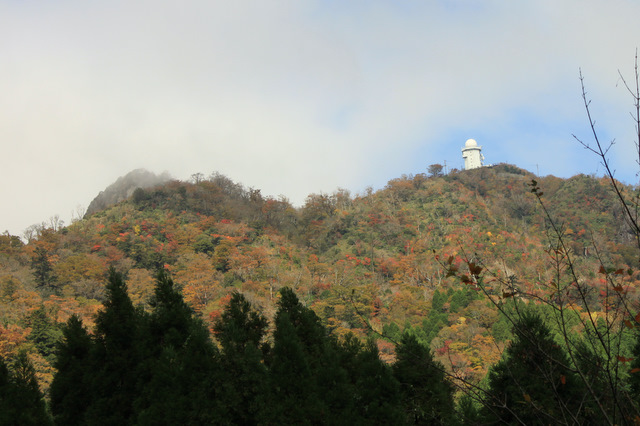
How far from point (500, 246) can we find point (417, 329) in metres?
18.5

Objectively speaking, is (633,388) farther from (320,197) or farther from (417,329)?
(320,197)

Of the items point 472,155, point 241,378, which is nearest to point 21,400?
point 241,378

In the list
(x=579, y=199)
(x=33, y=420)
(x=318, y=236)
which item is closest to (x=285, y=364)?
(x=33, y=420)

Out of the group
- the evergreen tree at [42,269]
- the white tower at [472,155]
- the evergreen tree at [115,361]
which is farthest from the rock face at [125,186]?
the evergreen tree at [115,361]

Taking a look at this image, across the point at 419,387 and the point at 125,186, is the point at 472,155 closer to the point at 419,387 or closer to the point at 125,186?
the point at 125,186

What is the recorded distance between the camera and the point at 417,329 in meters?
26.2

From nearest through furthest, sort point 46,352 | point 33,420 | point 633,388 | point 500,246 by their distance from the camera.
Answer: point 33,420 < point 633,388 < point 46,352 < point 500,246

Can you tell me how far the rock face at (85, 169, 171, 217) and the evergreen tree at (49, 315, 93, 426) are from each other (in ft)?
172

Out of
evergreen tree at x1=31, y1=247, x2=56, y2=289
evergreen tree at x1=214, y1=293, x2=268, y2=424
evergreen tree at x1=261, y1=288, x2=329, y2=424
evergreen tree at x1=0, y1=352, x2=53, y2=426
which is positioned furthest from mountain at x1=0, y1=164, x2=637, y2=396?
evergreen tree at x1=0, y1=352, x2=53, y2=426

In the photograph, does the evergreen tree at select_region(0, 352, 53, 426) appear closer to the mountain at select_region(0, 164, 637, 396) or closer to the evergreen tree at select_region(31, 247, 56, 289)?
the mountain at select_region(0, 164, 637, 396)

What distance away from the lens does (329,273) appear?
125 ft

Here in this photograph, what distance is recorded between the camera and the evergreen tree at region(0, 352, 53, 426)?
924 centimetres

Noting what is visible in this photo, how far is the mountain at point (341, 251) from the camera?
27438 millimetres

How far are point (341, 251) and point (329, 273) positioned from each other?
7582 millimetres
